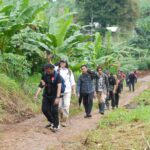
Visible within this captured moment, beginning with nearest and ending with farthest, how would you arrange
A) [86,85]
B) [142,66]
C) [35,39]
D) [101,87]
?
[86,85]
[101,87]
[35,39]
[142,66]

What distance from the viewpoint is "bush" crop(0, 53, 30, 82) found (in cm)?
1401

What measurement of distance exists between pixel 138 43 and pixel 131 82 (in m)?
18.7

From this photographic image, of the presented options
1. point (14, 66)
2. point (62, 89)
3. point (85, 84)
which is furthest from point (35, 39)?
point (62, 89)

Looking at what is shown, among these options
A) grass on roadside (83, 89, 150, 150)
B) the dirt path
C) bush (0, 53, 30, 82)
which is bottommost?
the dirt path

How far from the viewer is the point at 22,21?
48.4 feet

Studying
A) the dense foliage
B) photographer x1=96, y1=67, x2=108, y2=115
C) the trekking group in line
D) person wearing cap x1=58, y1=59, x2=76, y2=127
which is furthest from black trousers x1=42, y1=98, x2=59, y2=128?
the dense foliage

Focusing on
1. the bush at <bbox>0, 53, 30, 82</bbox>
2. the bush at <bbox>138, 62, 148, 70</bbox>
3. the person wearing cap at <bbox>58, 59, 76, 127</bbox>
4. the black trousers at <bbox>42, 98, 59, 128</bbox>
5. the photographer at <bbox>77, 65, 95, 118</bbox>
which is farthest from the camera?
the bush at <bbox>138, 62, 148, 70</bbox>

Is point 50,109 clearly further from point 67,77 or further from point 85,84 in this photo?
point 85,84

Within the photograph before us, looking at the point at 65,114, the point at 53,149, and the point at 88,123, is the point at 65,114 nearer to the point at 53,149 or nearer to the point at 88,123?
the point at 88,123

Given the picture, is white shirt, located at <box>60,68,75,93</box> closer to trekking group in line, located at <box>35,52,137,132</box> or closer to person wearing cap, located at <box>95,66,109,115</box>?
trekking group in line, located at <box>35,52,137,132</box>

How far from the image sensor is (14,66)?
47.4 ft

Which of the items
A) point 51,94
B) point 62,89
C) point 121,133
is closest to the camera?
point 121,133

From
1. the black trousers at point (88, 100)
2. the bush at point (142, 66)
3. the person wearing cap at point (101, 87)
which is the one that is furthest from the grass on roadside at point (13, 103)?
the bush at point (142, 66)

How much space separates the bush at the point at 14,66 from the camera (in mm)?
14008
